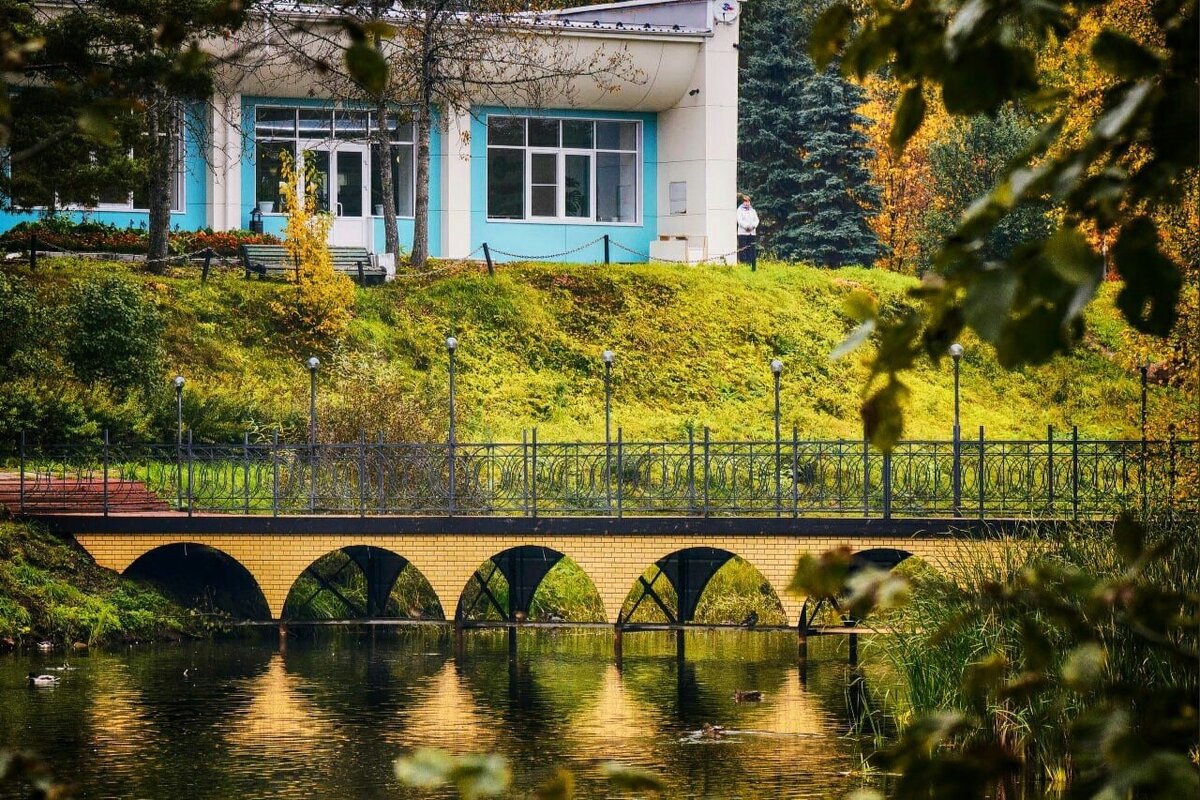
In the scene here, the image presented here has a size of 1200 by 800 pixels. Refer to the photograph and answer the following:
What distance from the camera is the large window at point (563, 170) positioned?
41.3m

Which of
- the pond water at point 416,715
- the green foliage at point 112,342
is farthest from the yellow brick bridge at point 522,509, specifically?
the green foliage at point 112,342

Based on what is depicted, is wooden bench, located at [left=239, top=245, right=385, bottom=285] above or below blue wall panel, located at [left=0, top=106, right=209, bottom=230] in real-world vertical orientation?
below

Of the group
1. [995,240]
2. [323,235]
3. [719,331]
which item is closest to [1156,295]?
[323,235]

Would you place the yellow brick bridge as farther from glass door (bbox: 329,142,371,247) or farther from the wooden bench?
glass door (bbox: 329,142,371,247)

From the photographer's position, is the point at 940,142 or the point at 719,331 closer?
the point at 719,331

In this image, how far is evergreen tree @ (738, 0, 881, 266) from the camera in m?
45.2

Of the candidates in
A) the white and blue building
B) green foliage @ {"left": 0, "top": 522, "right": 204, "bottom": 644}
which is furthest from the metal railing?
the white and blue building

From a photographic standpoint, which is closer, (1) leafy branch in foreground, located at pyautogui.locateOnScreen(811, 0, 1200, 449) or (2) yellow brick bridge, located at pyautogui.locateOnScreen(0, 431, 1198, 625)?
(1) leafy branch in foreground, located at pyautogui.locateOnScreen(811, 0, 1200, 449)

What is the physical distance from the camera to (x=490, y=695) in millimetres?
19781

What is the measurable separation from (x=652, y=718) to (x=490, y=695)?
92.6 inches

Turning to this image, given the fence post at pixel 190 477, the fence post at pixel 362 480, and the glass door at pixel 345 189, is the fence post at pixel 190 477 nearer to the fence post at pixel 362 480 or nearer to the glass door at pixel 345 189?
the fence post at pixel 362 480

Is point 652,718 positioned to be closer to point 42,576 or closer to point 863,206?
point 42,576

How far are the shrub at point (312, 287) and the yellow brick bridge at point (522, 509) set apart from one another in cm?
718

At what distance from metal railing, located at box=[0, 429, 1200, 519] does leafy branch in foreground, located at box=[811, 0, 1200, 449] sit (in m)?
18.8
